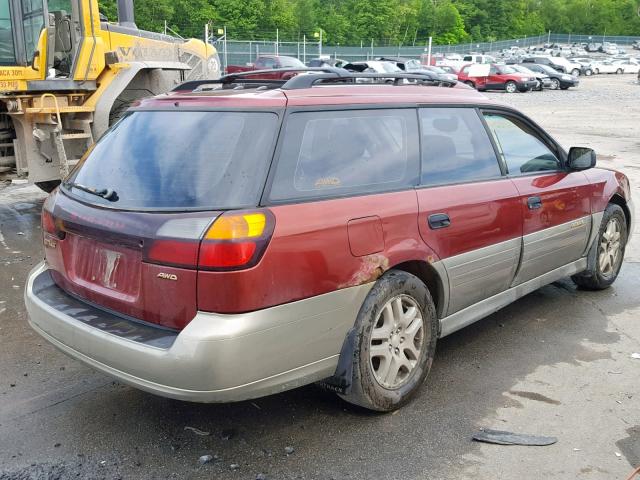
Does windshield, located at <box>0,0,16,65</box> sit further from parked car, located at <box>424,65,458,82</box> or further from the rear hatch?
the rear hatch

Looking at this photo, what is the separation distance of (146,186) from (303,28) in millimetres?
90714

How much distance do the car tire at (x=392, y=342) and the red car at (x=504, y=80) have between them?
3665 cm

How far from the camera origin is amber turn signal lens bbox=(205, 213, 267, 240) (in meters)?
2.84

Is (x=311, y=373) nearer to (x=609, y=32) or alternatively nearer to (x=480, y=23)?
(x=480, y=23)

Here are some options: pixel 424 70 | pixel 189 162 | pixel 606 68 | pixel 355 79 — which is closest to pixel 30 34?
pixel 424 70

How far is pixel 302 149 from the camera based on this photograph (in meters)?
3.25

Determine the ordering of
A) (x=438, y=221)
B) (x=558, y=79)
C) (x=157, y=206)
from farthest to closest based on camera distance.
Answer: (x=558, y=79), (x=438, y=221), (x=157, y=206)

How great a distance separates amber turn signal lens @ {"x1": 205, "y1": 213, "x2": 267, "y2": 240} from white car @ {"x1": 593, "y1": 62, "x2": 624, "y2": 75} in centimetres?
6490

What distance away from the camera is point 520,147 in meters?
4.69

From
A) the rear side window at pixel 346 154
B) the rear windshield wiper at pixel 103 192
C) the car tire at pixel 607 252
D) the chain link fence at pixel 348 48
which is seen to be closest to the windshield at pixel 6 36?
the rear windshield wiper at pixel 103 192

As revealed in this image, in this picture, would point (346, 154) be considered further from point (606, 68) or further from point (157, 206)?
point (606, 68)

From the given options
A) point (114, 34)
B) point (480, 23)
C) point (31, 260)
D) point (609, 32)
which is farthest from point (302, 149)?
point (609, 32)

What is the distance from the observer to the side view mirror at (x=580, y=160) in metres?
4.99

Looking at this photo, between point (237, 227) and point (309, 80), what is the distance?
3.68ft
